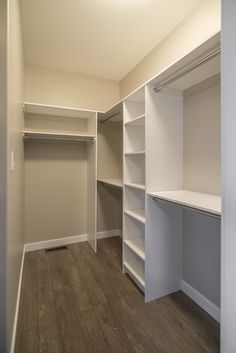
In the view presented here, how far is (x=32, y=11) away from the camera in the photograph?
6.37ft

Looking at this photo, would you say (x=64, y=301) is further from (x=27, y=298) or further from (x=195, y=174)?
(x=195, y=174)

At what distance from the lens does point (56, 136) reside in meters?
2.89

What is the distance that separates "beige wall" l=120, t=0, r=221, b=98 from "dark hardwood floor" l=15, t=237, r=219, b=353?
2.21 meters

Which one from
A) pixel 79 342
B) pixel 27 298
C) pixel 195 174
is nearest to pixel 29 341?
pixel 79 342

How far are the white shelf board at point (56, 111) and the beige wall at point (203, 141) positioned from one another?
4.96 ft

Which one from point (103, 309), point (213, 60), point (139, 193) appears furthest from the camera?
point (139, 193)

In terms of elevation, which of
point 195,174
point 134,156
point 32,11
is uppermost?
point 32,11

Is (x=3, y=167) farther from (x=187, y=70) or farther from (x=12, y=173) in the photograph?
(x=187, y=70)

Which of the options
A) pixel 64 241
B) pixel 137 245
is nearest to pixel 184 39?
pixel 137 245

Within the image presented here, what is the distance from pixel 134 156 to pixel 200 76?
1.08 m

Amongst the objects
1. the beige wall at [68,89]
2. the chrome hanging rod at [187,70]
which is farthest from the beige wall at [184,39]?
the beige wall at [68,89]

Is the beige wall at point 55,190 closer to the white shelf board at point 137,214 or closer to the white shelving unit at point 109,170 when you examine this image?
the white shelving unit at point 109,170

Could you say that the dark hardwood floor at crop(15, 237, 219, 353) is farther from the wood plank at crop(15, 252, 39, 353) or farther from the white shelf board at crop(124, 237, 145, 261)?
the white shelf board at crop(124, 237, 145, 261)

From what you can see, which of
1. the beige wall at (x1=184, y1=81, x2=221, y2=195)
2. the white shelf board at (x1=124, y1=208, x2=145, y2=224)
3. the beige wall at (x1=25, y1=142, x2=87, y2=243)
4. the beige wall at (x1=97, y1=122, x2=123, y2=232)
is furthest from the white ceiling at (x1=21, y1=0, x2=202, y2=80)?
the white shelf board at (x1=124, y1=208, x2=145, y2=224)
